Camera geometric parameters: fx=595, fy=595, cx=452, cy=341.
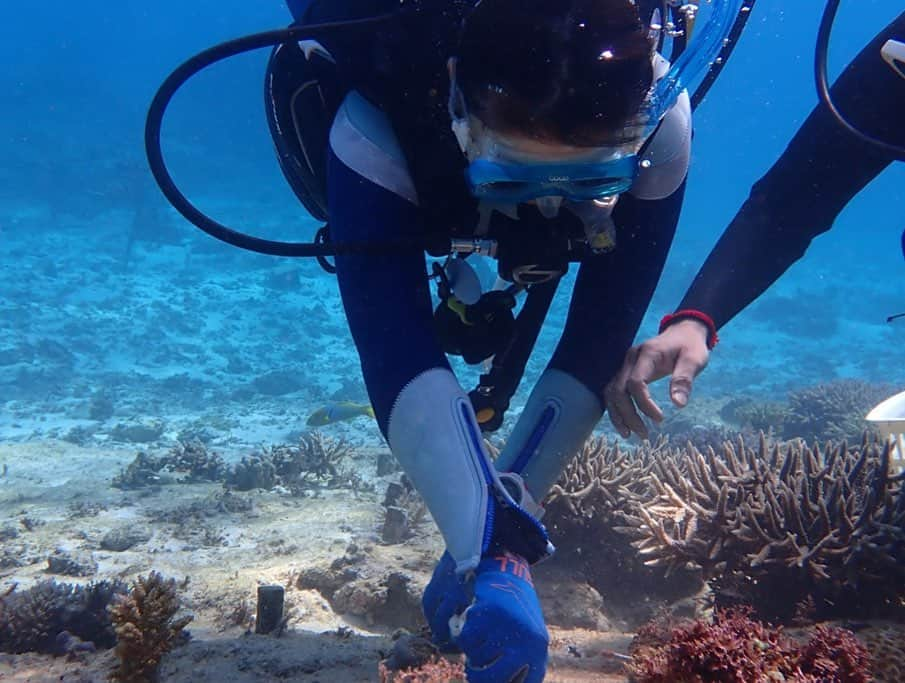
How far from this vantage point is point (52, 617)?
132 inches

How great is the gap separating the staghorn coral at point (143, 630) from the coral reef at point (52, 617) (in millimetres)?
A: 886

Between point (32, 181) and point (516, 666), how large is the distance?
41.4 metres

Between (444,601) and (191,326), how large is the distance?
2115cm

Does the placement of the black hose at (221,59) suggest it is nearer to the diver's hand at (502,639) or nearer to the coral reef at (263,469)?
the diver's hand at (502,639)

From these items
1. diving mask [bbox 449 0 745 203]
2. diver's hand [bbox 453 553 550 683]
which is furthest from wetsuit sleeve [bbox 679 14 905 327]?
diver's hand [bbox 453 553 550 683]

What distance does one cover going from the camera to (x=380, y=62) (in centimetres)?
208

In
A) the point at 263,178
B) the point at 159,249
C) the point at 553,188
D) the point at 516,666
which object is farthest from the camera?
the point at 263,178

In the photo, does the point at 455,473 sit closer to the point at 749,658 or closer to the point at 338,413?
the point at 749,658

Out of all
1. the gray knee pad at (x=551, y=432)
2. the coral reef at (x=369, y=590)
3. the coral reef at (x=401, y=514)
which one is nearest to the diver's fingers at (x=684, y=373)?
the gray knee pad at (x=551, y=432)

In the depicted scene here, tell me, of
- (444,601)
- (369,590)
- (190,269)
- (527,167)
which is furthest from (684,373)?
(190,269)

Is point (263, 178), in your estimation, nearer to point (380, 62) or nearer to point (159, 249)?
point (159, 249)

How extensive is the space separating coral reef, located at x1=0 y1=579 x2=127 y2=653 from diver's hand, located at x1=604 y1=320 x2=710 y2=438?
2.99 meters

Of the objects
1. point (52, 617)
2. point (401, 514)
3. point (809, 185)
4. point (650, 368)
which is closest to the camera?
point (650, 368)

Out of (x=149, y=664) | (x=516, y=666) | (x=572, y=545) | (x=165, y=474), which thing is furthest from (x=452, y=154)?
(x=165, y=474)
